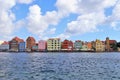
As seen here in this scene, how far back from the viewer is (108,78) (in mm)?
36062

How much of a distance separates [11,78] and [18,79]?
50.9 inches

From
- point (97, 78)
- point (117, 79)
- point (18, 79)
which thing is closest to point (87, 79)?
point (97, 78)

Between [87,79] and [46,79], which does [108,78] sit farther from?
[46,79]

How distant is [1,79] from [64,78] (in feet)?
26.1

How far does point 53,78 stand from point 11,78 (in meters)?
5.34

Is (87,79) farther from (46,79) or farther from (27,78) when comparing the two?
(27,78)

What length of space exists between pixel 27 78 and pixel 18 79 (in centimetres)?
145

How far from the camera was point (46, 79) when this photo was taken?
35.2m

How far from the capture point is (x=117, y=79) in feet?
115

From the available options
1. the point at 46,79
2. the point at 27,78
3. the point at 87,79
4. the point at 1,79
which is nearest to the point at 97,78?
the point at 87,79

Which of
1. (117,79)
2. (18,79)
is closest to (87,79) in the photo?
(117,79)

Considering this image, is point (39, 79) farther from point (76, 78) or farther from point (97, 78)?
point (97, 78)

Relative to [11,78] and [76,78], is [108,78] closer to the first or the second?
[76,78]

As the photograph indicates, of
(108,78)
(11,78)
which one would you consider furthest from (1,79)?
(108,78)
